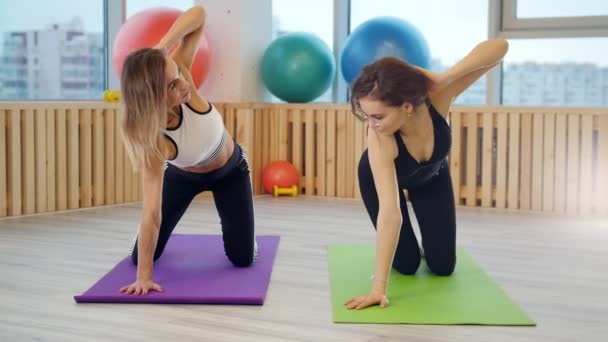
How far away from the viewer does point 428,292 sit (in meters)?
2.99

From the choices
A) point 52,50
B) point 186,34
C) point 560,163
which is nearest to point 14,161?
point 52,50

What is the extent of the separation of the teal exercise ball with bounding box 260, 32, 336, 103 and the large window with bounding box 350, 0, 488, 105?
0.79 meters

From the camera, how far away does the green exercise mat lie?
2625 mm

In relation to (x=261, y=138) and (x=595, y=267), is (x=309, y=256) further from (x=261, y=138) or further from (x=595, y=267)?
(x=261, y=138)

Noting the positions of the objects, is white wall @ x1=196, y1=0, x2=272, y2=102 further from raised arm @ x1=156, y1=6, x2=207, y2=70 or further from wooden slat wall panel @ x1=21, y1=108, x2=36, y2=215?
raised arm @ x1=156, y1=6, x2=207, y2=70

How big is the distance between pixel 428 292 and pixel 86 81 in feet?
11.9

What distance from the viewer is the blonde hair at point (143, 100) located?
2.56 metres

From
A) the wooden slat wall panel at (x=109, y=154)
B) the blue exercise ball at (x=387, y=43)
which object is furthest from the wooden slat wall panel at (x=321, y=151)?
the wooden slat wall panel at (x=109, y=154)

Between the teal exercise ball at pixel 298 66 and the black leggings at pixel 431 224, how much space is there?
2.55m

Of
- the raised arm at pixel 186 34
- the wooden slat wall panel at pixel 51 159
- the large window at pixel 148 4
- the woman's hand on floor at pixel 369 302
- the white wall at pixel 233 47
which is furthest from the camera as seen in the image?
the large window at pixel 148 4

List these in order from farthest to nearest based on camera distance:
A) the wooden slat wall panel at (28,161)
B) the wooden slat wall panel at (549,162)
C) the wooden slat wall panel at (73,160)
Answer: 1. the wooden slat wall panel at (549,162)
2. the wooden slat wall panel at (73,160)
3. the wooden slat wall panel at (28,161)

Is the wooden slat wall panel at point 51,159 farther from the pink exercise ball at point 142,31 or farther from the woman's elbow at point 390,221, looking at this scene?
the woman's elbow at point 390,221

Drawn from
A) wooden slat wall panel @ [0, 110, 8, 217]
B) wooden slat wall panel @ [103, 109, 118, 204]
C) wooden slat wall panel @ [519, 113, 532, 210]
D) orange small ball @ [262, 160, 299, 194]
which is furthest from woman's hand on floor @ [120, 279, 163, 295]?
wooden slat wall panel @ [519, 113, 532, 210]

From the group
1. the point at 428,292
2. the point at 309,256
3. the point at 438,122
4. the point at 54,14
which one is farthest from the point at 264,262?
the point at 54,14
